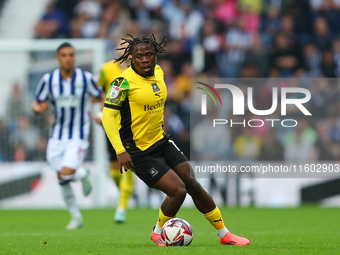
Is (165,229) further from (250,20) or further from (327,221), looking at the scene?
(250,20)

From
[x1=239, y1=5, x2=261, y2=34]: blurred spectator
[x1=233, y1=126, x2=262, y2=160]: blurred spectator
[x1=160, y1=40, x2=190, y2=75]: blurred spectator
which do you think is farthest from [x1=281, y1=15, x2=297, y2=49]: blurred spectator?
[x1=233, y1=126, x2=262, y2=160]: blurred spectator

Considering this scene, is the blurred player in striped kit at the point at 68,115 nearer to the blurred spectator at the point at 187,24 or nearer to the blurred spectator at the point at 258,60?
the blurred spectator at the point at 258,60

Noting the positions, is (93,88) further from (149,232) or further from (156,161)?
(156,161)

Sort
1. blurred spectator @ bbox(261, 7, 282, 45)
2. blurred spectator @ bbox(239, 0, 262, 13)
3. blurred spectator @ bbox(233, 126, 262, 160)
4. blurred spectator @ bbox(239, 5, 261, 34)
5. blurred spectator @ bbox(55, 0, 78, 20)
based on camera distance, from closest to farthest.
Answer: blurred spectator @ bbox(233, 126, 262, 160), blurred spectator @ bbox(261, 7, 282, 45), blurred spectator @ bbox(239, 5, 261, 34), blurred spectator @ bbox(239, 0, 262, 13), blurred spectator @ bbox(55, 0, 78, 20)

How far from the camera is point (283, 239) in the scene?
6.61m

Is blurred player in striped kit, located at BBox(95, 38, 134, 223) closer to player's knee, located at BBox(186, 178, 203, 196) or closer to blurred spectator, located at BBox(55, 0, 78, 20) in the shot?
player's knee, located at BBox(186, 178, 203, 196)

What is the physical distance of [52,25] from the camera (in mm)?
15672

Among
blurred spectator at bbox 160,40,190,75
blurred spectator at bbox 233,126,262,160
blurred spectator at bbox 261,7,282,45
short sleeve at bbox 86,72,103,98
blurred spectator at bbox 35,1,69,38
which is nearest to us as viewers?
short sleeve at bbox 86,72,103,98

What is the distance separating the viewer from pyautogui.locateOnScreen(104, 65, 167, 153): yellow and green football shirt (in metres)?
5.64

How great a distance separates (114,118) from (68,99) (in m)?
3.19

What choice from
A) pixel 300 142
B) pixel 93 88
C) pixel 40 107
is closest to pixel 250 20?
pixel 300 142

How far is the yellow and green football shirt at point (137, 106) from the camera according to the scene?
18.5 feet

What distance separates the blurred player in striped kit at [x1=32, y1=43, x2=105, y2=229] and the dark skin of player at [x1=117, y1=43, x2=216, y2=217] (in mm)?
2888

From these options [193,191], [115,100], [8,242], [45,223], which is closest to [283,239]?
[193,191]
